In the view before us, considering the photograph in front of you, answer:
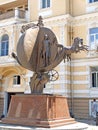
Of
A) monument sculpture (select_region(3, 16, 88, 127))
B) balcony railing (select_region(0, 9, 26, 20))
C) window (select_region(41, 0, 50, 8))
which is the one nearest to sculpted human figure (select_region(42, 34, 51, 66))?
monument sculpture (select_region(3, 16, 88, 127))

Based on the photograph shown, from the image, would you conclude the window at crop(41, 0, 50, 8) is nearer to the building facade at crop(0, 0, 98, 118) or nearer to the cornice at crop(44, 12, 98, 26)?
the building facade at crop(0, 0, 98, 118)

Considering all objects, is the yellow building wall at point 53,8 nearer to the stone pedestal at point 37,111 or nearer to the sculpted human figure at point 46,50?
the sculpted human figure at point 46,50

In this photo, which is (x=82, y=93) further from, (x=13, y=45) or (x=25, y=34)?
(x=25, y=34)

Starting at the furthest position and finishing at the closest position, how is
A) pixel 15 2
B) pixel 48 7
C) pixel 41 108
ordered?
pixel 15 2
pixel 48 7
pixel 41 108

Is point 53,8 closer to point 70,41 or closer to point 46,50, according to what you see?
point 70,41

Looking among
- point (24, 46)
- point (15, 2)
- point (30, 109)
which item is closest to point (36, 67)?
point (24, 46)

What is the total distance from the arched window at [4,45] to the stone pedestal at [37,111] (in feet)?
54.6

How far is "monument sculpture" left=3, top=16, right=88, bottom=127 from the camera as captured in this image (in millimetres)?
10773

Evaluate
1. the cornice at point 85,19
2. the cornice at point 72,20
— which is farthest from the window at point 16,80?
the cornice at point 85,19

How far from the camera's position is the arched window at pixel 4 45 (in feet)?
91.0

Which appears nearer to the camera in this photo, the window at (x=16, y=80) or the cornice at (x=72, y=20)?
the cornice at (x=72, y=20)

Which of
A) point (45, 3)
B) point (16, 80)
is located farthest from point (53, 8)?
point (16, 80)

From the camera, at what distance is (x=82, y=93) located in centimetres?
2428

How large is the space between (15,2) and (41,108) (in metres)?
20.7
